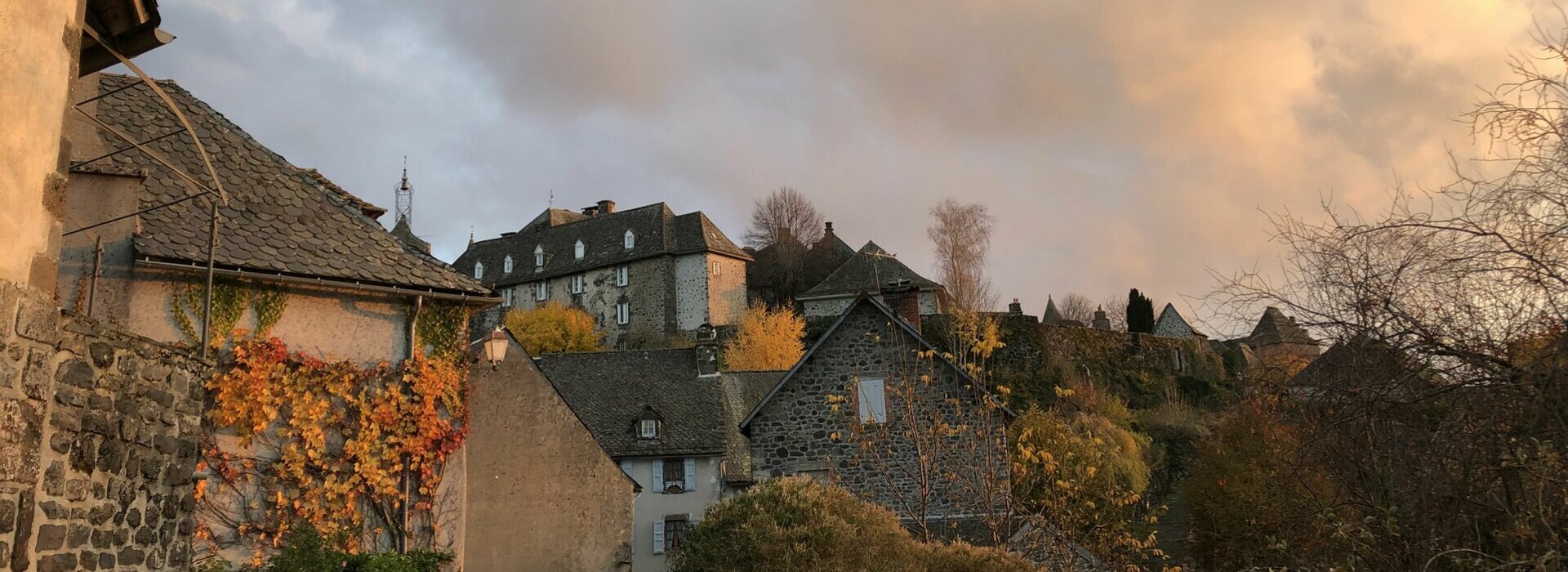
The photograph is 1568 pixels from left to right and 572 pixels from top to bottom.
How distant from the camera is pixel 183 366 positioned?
731 centimetres

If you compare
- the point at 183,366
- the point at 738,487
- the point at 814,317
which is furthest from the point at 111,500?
the point at 814,317

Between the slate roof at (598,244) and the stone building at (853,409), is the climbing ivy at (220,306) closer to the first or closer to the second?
the stone building at (853,409)

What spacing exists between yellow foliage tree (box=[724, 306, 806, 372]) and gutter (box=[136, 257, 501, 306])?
32.7 metres

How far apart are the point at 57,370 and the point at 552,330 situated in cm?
4976

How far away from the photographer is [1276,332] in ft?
22.1

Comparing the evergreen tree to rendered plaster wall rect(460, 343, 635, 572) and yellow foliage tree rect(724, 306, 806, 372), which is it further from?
rendered plaster wall rect(460, 343, 635, 572)

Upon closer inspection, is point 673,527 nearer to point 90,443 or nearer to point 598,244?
point 90,443

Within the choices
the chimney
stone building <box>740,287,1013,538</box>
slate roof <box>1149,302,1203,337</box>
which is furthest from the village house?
slate roof <box>1149,302,1203,337</box>

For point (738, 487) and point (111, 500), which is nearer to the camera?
point (111, 500)

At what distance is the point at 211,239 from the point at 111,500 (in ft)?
15.1

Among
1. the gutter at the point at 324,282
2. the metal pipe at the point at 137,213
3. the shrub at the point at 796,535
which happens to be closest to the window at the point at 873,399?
the shrub at the point at 796,535

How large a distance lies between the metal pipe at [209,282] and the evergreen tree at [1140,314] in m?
52.7

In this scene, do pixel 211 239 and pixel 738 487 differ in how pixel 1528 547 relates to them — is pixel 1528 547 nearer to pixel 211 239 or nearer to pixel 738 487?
pixel 211 239

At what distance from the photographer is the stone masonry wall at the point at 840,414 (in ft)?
65.0
